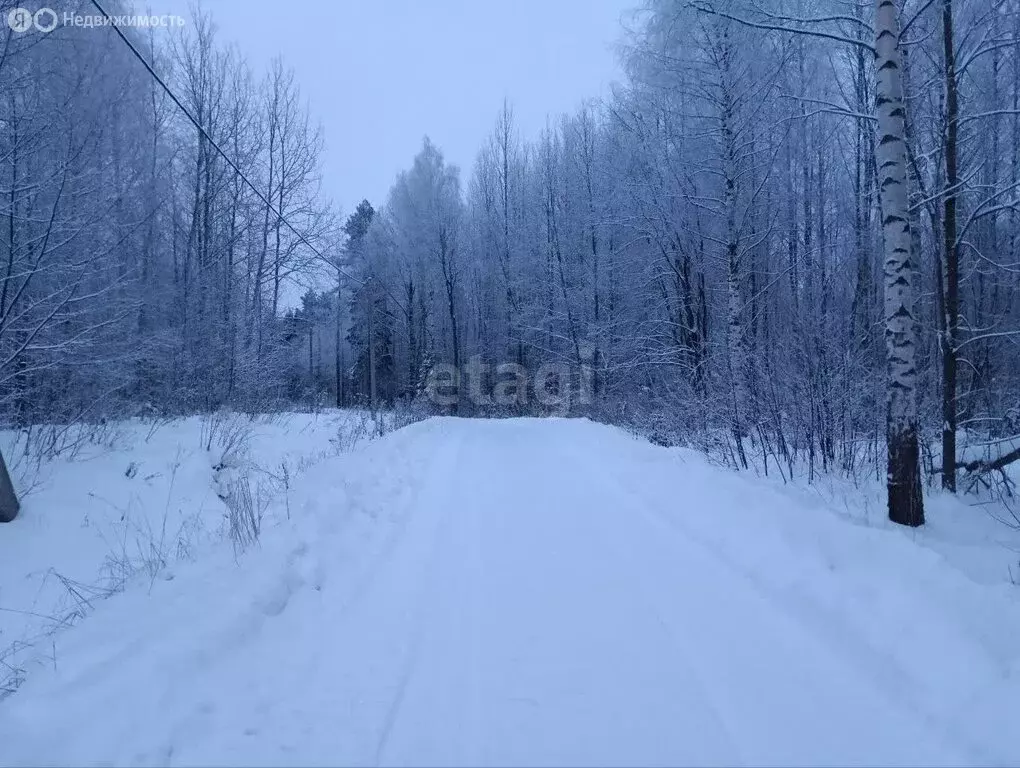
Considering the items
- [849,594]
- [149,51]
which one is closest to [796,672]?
[849,594]

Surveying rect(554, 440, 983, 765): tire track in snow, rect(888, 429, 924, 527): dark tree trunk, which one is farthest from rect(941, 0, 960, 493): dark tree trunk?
rect(554, 440, 983, 765): tire track in snow

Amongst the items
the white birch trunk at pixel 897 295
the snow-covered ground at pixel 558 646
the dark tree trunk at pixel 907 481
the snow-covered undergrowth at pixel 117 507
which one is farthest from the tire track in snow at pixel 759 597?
the snow-covered undergrowth at pixel 117 507

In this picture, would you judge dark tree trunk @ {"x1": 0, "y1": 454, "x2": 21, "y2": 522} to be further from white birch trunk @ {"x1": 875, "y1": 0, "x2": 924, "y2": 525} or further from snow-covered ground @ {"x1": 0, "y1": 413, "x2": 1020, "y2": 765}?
white birch trunk @ {"x1": 875, "y1": 0, "x2": 924, "y2": 525}

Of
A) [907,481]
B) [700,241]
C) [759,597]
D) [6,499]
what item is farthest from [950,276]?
[6,499]

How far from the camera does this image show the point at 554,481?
926 cm

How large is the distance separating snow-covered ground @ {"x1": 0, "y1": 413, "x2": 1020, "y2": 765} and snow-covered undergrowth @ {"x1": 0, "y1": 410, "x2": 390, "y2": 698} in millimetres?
475

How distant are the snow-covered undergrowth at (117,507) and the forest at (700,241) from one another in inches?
51.5

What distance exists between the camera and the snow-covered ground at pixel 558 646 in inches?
106

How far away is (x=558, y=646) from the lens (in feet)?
12.0

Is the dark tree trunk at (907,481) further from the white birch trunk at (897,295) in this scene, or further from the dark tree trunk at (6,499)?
the dark tree trunk at (6,499)

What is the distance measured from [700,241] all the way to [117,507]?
540 inches

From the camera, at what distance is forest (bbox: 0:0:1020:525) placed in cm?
683

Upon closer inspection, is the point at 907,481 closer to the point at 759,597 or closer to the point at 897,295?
the point at 897,295

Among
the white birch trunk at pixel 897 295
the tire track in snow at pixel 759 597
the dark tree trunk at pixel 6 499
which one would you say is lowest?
the tire track in snow at pixel 759 597
